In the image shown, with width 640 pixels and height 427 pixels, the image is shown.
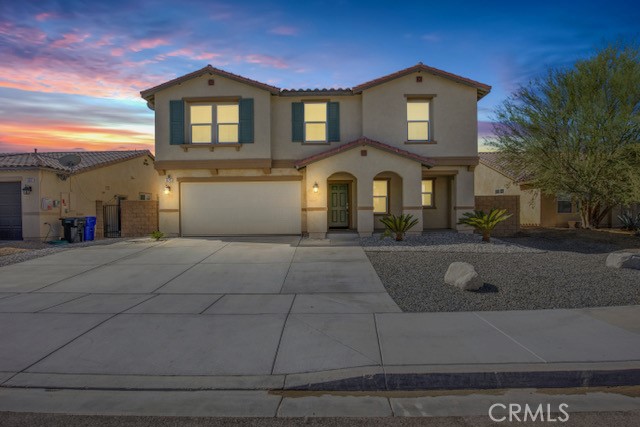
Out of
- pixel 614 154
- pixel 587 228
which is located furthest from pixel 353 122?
pixel 587 228

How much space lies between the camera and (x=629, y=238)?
16203 mm

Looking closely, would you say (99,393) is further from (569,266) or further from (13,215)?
(13,215)

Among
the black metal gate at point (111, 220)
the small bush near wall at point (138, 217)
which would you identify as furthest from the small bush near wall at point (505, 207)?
the black metal gate at point (111, 220)

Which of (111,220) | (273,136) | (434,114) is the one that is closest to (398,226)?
(434,114)

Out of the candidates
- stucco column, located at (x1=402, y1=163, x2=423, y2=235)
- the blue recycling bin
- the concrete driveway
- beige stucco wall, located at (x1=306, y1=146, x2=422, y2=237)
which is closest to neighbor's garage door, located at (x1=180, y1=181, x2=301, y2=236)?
beige stucco wall, located at (x1=306, y1=146, x2=422, y2=237)

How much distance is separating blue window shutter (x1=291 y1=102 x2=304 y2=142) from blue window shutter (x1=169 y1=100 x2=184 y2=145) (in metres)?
4.67

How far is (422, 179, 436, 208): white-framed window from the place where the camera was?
63.2ft

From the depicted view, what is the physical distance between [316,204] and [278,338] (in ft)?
36.0

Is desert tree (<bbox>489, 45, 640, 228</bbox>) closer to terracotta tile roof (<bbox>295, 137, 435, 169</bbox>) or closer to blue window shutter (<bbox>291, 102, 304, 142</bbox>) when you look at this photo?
terracotta tile roof (<bbox>295, 137, 435, 169</bbox>)

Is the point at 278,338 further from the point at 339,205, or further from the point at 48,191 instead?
the point at 48,191

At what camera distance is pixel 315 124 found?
18.0 metres

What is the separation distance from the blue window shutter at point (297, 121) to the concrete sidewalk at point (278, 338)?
9314 mm

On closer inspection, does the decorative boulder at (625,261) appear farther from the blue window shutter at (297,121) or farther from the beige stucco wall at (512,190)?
the beige stucco wall at (512,190)

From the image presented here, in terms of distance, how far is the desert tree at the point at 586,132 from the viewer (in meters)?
15.9
